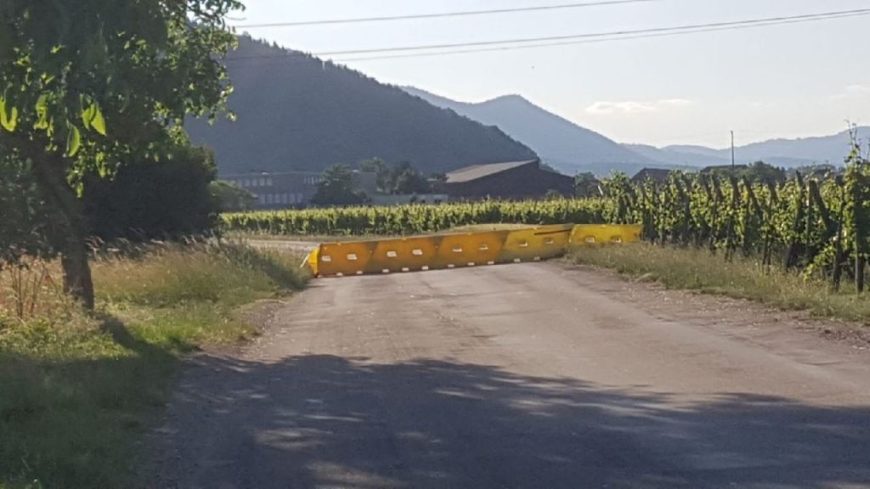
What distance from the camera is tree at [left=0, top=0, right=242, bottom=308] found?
9570 millimetres

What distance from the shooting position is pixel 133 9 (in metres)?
10.4

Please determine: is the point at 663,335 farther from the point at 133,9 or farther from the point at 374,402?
the point at 133,9

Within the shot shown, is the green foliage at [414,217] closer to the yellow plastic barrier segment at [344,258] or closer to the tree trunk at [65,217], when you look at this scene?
the yellow plastic barrier segment at [344,258]

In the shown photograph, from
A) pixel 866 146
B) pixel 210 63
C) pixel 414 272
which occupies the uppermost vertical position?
pixel 210 63

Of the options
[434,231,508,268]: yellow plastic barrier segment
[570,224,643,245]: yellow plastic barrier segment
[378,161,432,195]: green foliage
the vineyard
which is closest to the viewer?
the vineyard

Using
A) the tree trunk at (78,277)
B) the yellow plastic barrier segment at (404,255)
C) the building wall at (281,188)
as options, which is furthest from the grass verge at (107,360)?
the building wall at (281,188)

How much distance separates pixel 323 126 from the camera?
13425 cm

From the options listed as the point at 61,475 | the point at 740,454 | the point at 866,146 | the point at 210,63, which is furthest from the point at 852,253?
the point at 61,475

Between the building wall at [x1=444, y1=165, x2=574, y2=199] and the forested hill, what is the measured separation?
87.4 ft

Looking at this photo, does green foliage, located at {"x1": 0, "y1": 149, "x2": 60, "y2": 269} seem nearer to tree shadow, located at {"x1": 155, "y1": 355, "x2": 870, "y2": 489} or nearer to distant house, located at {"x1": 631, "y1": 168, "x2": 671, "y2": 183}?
tree shadow, located at {"x1": 155, "y1": 355, "x2": 870, "y2": 489}

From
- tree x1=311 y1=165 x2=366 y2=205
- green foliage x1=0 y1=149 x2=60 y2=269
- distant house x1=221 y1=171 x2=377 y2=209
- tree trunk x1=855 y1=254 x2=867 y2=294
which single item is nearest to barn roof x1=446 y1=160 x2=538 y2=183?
tree x1=311 y1=165 x2=366 y2=205

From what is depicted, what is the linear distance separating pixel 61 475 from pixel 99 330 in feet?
27.1

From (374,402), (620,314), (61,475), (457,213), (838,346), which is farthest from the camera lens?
(457,213)

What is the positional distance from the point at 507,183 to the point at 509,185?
0.38 meters
